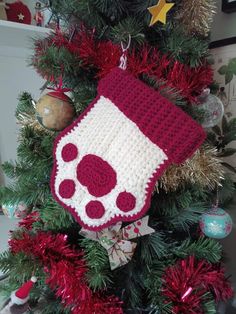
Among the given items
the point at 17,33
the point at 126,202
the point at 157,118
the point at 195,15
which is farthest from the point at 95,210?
the point at 17,33

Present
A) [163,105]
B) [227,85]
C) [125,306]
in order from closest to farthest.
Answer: [163,105], [125,306], [227,85]

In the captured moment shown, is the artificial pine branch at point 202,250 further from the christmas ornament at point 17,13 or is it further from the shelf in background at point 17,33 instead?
the christmas ornament at point 17,13

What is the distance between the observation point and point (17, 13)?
0.92 m

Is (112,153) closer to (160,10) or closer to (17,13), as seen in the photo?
(160,10)

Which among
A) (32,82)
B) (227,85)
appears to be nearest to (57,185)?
(227,85)

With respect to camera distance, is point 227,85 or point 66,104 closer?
point 66,104

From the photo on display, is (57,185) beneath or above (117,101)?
beneath

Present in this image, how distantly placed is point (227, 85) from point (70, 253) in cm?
53

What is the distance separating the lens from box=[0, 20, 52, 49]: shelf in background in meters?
0.83

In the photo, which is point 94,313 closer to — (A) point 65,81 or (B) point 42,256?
(B) point 42,256

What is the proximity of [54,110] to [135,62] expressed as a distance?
0.16m

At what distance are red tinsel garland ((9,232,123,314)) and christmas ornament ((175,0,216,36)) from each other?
453 mm

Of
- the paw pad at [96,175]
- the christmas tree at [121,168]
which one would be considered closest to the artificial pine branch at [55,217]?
the christmas tree at [121,168]

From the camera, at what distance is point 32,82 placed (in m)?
1.15
